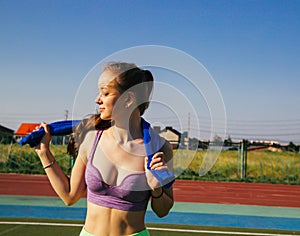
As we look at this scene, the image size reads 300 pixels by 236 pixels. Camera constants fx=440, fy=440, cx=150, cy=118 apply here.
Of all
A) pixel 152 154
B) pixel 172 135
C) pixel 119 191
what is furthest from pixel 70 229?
pixel 152 154

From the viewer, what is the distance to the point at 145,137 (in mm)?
1741

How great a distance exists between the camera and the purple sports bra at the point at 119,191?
1.79 meters

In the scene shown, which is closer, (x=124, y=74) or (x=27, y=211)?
(x=124, y=74)

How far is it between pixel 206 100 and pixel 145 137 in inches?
12.0

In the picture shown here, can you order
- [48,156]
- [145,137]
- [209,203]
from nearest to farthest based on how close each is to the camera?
[145,137] → [48,156] → [209,203]

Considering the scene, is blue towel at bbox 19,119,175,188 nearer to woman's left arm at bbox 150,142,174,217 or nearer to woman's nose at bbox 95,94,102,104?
woman's left arm at bbox 150,142,174,217

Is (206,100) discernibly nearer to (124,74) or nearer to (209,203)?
(124,74)

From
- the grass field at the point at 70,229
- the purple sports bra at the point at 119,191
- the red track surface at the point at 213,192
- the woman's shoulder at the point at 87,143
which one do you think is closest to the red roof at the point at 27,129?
the woman's shoulder at the point at 87,143

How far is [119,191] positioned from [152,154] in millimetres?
257

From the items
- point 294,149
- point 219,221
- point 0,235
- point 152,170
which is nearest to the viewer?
point 152,170

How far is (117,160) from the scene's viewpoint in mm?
1855

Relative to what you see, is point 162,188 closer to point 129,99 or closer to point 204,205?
point 129,99

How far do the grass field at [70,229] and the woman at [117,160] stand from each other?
15.1 ft

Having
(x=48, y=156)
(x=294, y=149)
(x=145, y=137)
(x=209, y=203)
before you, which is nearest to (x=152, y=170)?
(x=145, y=137)
